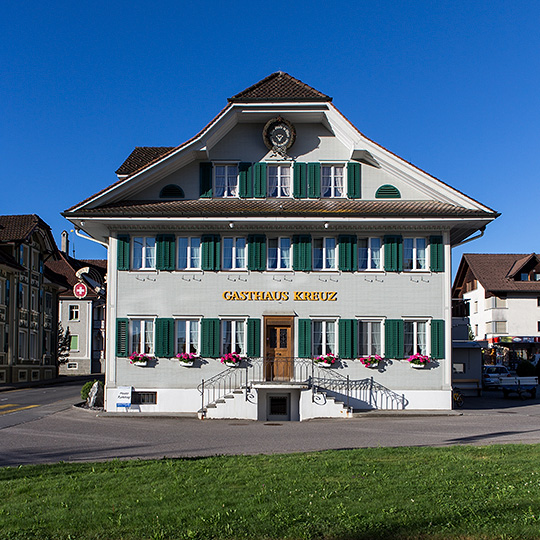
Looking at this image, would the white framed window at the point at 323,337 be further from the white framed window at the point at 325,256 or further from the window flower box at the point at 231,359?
the window flower box at the point at 231,359

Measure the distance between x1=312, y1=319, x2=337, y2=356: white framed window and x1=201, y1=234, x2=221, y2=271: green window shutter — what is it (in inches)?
160

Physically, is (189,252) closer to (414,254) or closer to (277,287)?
(277,287)

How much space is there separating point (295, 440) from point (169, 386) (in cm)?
944

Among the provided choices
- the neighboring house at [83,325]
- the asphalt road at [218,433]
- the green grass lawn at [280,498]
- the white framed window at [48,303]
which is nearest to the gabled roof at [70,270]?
the neighboring house at [83,325]

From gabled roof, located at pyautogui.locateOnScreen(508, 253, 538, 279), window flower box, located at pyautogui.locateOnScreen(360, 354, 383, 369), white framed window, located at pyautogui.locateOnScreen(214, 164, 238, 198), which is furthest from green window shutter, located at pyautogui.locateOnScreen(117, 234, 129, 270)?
gabled roof, located at pyautogui.locateOnScreen(508, 253, 538, 279)

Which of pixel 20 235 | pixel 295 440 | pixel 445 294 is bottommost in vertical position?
pixel 295 440

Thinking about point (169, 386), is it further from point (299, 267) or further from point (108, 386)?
point (299, 267)

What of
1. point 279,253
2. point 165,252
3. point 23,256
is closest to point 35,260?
point 23,256

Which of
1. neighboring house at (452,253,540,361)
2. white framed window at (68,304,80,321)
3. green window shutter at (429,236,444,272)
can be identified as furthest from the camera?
white framed window at (68,304,80,321)

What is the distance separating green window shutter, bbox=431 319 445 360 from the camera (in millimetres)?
25281

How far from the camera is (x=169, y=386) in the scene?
25156 millimetres

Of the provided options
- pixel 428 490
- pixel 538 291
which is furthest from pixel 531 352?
pixel 428 490

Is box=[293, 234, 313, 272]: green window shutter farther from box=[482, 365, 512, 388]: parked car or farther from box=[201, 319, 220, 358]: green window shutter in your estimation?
→ box=[482, 365, 512, 388]: parked car

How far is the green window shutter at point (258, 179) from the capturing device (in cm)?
2612
